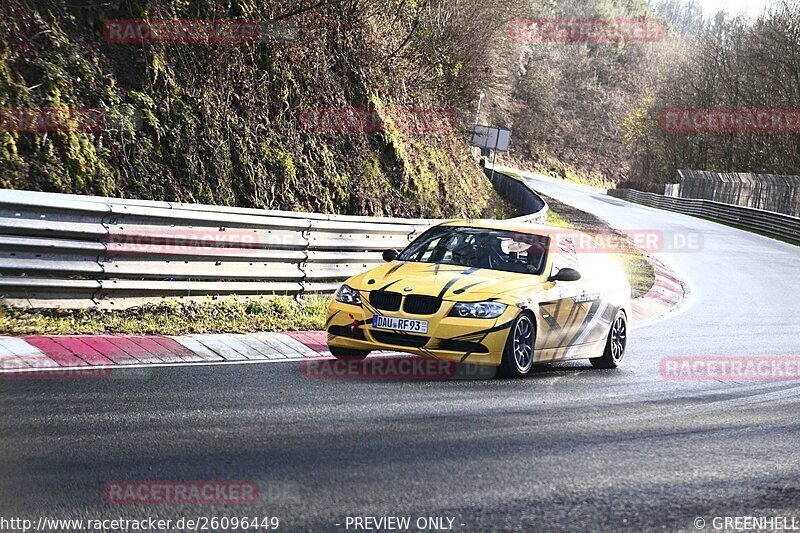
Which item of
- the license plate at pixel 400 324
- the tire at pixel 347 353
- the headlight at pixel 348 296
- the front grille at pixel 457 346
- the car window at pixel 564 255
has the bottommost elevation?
the tire at pixel 347 353

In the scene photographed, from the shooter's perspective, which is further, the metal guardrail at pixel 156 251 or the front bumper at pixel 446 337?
the metal guardrail at pixel 156 251

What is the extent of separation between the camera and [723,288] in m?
22.6

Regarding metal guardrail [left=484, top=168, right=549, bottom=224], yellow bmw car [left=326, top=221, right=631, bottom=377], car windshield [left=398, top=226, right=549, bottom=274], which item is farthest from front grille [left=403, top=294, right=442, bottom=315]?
metal guardrail [left=484, top=168, right=549, bottom=224]

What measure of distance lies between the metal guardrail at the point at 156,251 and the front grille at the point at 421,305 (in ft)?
9.08

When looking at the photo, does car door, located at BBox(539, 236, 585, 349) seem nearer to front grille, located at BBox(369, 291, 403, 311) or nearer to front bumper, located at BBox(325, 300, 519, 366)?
front bumper, located at BBox(325, 300, 519, 366)

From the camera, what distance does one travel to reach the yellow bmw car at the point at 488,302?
877 centimetres

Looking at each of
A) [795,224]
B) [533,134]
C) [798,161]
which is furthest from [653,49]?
[795,224]

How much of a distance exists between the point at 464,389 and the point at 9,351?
3.69 m

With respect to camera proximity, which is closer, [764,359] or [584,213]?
[764,359]

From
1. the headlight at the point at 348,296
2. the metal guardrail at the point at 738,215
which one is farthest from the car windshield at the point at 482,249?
the metal guardrail at the point at 738,215

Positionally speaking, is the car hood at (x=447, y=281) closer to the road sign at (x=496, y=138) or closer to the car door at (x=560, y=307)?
the car door at (x=560, y=307)

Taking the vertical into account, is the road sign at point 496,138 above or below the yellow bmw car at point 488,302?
above

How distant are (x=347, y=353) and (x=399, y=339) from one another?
762mm

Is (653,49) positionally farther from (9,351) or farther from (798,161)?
(9,351)
